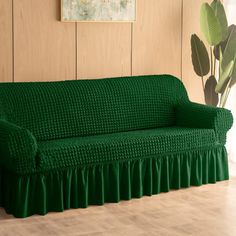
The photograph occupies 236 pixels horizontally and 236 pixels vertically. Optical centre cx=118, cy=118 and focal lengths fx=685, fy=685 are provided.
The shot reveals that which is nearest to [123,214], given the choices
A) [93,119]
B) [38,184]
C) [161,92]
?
[38,184]

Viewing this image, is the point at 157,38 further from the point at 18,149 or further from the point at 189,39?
the point at 18,149

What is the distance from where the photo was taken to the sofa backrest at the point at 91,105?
5.04 metres

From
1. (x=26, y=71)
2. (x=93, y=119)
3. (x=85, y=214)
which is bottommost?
(x=85, y=214)

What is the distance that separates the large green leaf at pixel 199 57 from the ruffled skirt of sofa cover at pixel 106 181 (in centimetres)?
89

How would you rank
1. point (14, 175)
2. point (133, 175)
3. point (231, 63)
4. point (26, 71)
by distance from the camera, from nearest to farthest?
point (14, 175) → point (133, 175) → point (26, 71) → point (231, 63)

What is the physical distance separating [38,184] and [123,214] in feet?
1.98

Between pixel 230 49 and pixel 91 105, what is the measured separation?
1.47 metres

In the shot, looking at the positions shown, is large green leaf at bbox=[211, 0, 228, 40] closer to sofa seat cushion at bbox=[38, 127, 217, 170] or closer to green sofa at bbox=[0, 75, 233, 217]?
green sofa at bbox=[0, 75, 233, 217]

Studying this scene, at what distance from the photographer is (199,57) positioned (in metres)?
6.04

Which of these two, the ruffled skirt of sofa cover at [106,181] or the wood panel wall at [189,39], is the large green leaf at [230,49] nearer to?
the wood panel wall at [189,39]

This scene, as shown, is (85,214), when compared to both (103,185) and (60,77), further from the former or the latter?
(60,77)

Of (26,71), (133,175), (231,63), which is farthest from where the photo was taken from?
(231,63)

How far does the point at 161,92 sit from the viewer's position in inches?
225

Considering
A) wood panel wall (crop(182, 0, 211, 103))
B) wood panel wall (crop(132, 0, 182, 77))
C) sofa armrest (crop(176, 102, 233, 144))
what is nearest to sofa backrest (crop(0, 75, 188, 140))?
sofa armrest (crop(176, 102, 233, 144))
